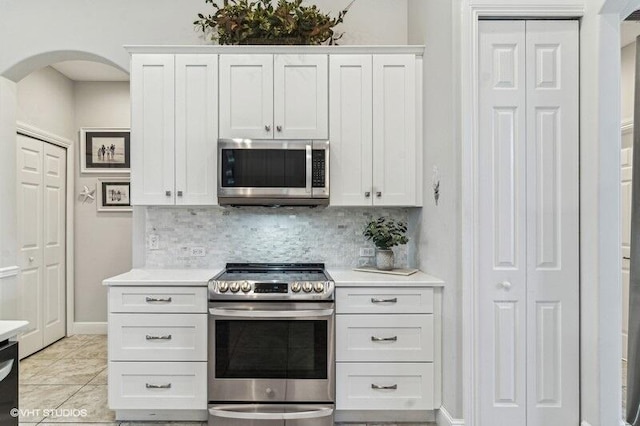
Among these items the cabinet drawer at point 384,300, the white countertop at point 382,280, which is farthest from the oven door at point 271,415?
the white countertop at point 382,280

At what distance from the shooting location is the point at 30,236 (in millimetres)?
4047

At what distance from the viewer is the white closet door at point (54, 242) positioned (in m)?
4.27

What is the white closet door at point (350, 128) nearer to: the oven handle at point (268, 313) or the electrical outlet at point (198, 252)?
the oven handle at point (268, 313)

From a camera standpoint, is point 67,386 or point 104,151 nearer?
point 67,386

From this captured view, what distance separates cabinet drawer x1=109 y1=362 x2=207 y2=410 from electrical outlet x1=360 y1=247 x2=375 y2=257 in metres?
1.42

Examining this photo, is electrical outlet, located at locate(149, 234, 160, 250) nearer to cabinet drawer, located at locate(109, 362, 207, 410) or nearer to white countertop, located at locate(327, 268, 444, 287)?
cabinet drawer, located at locate(109, 362, 207, 410)

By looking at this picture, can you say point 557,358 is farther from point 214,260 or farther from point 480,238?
point 214,260

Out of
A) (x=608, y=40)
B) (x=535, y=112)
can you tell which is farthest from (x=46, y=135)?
(x=608, y=40)

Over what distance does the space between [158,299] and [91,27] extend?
7.46ft

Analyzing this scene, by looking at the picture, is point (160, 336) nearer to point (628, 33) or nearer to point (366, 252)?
point (366, 252)

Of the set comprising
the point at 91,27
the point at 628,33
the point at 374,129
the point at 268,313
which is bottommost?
the point at 268,313

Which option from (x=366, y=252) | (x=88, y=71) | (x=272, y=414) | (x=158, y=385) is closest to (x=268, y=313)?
(x=272, y=414)

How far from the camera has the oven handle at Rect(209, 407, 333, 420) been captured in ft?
8.36

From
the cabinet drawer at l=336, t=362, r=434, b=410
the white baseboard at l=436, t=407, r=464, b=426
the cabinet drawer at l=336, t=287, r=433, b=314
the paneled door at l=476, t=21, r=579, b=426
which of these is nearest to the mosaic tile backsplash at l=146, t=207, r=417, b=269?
the cabinet drawer at l=336, t=287, r=433, b=314
